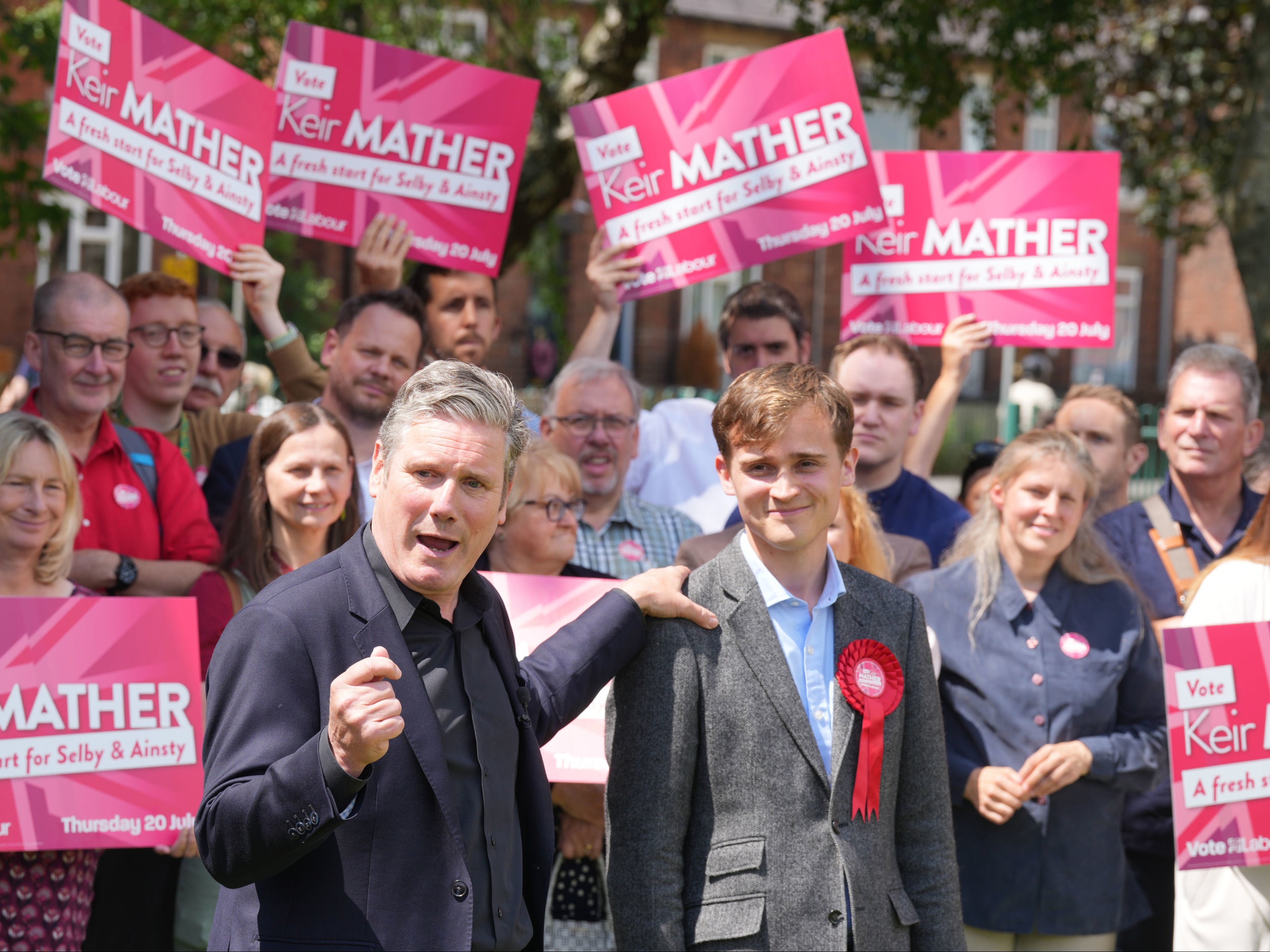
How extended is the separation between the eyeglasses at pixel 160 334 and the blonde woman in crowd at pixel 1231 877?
3.58 m

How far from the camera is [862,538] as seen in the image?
3.81m

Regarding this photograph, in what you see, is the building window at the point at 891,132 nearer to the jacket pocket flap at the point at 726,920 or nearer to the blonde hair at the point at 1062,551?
the blonde hair at the point at 1062,551

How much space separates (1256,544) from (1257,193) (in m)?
5.26

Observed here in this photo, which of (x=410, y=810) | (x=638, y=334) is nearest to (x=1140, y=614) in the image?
(x=410, y=810)

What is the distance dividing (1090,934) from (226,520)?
2739mm

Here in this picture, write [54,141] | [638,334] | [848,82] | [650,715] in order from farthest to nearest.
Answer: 1. [638,334]
2. [848,82]
3. [54,141]
4. [650,715]

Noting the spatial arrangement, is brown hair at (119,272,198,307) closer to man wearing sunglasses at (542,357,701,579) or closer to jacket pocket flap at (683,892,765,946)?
man wearing sunglasses at (542,357,701,579)

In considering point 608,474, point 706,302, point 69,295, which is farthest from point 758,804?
point 706,302

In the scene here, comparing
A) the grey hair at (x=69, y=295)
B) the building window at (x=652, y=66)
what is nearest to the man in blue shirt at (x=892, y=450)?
the grey hair at (x=69, y=295)

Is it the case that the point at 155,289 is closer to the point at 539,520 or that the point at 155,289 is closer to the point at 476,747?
the point at 539,520

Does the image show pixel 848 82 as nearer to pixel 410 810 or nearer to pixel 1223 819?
pixel 1223 819

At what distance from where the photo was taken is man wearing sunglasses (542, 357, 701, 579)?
14.3 ft

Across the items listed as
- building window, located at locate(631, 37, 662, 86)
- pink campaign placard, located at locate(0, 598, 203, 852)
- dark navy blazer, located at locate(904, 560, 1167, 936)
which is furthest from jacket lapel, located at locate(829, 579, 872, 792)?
building window, located at locate(631, 37, 662, 86)

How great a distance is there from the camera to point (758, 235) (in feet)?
16.6
